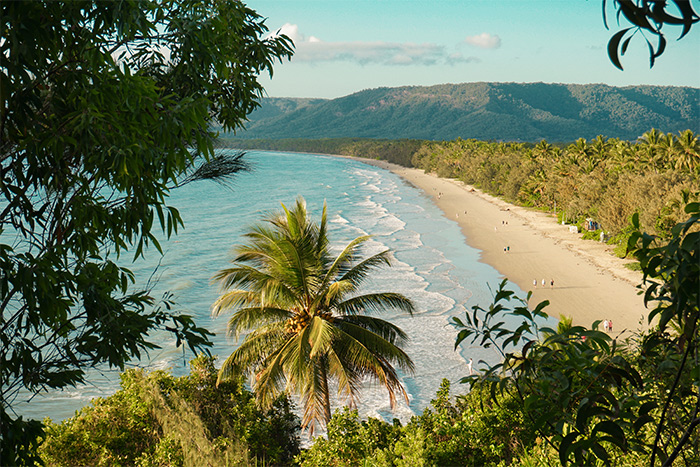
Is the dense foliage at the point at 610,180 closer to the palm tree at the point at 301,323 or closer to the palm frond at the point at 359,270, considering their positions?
the palm frond at the point at 359,270

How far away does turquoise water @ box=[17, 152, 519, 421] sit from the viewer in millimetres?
20234

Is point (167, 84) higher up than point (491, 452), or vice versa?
point (167, 84)

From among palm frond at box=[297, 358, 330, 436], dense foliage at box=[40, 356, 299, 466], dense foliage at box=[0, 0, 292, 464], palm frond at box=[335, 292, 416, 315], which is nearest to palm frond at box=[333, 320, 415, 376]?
palm frond at box=[335, 292, 416, 315]

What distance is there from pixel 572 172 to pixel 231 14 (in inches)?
2105

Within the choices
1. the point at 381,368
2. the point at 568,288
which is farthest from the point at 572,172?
the point at 381,368

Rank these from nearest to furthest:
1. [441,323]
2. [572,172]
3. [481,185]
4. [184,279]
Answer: [441,323] → [184,279] → [572,172] → [481,185]

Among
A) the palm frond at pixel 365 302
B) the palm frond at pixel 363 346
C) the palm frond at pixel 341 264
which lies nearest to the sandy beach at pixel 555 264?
the palm frond at pixel 365 302

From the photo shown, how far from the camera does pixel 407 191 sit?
276ft

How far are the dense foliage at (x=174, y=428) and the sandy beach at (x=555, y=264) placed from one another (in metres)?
11.1

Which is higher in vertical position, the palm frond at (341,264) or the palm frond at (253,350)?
the palm frond at (341,264)

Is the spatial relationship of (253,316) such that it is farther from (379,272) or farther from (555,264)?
(555,264)

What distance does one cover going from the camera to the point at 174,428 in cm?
983

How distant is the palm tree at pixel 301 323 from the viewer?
12.1 metres

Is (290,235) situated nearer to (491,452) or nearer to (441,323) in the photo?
(491,452)
